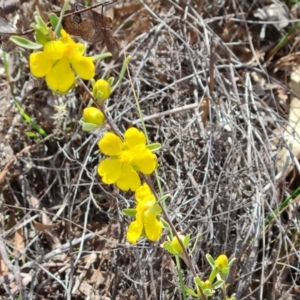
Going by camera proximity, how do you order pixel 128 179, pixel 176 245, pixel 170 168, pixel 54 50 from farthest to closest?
pixel 170 168
pixel 176 245
pixel 128 179
pixel 54 50

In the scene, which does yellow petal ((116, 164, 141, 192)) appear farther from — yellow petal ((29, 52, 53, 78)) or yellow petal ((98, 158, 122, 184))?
yellow petal ((29, 52, 53, 78))

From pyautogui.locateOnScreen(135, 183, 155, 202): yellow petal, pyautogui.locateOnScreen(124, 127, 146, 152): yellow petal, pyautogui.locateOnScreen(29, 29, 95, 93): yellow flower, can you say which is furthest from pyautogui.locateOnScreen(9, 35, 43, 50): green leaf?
pyautogui.locateOnScreen(135, 183, 155, 202): yellow petal

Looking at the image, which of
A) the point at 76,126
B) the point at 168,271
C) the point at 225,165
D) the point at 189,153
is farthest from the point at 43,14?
the point at 168,271

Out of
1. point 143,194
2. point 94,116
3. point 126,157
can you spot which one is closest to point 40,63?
point 94,116

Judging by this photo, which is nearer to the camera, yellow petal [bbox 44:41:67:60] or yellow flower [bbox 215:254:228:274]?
yellow petal [bbox 44:41:67:60]

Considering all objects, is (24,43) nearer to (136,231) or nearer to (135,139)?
(135,139)

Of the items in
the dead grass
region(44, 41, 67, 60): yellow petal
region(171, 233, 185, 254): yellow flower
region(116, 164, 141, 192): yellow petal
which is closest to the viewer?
region(44, 41, 67, 60): yellow petal
